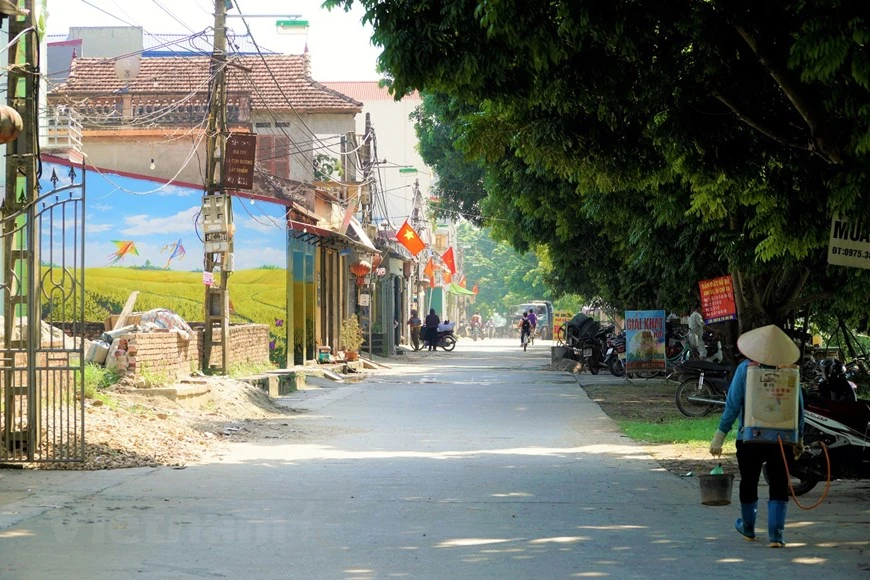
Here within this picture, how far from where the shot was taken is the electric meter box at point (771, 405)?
8.40 m

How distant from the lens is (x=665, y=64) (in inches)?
397

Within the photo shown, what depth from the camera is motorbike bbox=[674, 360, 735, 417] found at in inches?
729

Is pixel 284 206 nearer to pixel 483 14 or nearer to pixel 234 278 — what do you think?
pixel 234 278

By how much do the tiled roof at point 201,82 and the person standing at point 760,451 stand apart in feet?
99.1

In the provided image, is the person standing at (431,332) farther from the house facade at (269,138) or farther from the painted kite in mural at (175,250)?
the painted kite in mural at (175,250)

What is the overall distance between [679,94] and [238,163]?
13.9 metres

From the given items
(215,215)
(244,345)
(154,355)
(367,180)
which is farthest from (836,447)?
(367,180)

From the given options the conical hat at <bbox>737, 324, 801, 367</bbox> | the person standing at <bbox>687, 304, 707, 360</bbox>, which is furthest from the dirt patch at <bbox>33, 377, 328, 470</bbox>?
the person standing at <bbox>687, 304, 707, 360</bbox>

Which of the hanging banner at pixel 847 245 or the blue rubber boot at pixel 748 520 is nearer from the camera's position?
the blue rubber boot at pixel 748 520

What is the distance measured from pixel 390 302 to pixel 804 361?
29.5 metres

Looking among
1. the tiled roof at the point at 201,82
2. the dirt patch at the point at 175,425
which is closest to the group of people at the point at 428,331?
the tiled roof at the point at 201,82

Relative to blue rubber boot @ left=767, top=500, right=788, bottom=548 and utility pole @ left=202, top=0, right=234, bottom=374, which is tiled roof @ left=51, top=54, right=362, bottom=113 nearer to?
utility pole @ left=202, top=0, right=234, bottom=374

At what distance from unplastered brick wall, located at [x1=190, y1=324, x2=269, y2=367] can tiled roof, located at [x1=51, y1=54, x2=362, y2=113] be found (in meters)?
12.0

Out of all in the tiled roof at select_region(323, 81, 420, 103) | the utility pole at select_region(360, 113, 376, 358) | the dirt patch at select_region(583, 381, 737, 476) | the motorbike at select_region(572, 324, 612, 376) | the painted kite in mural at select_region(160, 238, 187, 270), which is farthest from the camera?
the tiled roof at select_region(323, 81, 420, 103)
